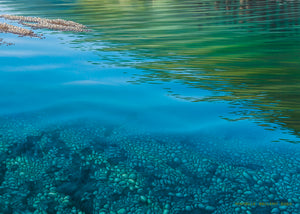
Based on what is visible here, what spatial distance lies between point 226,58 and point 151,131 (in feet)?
24.2

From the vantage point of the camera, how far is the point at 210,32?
19609 millimetres

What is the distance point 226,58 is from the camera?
525 inches

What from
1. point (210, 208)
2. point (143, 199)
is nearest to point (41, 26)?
point (143, 199)

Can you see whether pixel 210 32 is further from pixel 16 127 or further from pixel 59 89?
pixel 16 127

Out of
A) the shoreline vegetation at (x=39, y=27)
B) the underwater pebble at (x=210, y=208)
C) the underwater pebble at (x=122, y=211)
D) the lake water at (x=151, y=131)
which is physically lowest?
the underwater pebble at (x=210, y=208)

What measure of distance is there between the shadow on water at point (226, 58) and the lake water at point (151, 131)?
6 cm

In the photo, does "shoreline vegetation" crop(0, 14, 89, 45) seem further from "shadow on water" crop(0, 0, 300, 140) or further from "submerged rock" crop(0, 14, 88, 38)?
"shadow on water" crop(0, 0, 300, 140)

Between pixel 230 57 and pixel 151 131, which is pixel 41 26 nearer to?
pixel 230 57

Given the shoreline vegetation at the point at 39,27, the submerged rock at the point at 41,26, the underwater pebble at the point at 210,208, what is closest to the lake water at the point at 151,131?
the underwater pebble at the point at 210,208

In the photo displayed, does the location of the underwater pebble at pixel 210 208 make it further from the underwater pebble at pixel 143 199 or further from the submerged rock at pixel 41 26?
the submerged rock at pixel 41 26

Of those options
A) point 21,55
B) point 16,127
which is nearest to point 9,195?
point 16,127

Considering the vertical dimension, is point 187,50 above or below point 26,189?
above

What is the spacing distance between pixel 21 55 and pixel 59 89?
5292 mm

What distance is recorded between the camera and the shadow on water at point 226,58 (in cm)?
857
